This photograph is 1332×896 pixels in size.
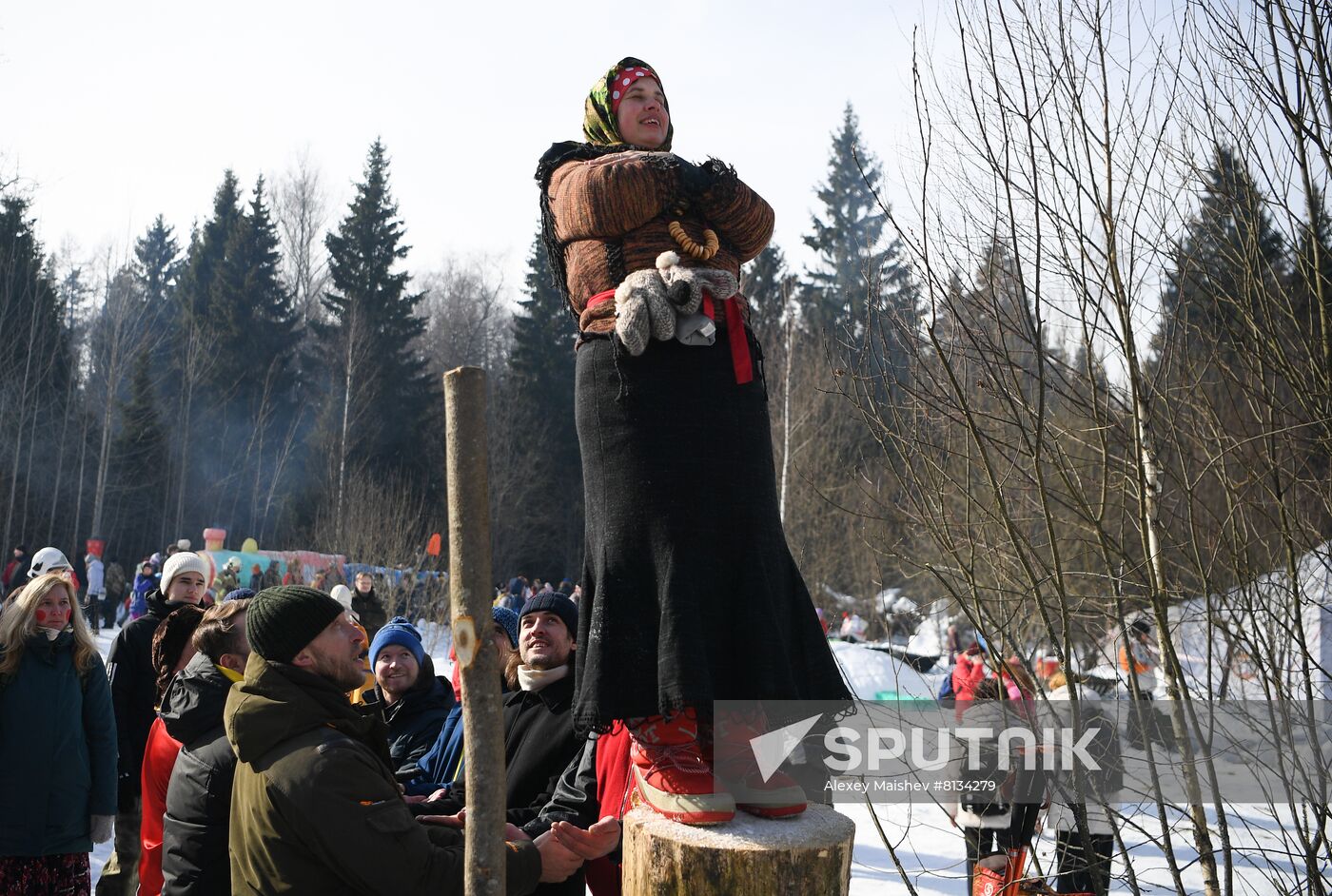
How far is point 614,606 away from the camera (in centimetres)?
244

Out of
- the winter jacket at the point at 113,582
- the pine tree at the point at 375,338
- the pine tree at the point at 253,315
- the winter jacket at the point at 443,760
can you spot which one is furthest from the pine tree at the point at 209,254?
the winter jacket at the point at 443,760

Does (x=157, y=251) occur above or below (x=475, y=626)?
above

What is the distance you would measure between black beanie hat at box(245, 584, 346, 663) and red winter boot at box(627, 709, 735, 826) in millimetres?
857

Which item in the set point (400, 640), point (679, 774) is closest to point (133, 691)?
point (400, 640)

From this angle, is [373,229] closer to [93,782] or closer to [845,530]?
[845,530]

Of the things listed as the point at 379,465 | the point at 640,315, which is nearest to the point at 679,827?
the point at 640,315

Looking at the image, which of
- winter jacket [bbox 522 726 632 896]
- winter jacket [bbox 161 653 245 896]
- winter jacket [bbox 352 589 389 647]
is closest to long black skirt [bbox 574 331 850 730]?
winter jacket [bbox 522 726 632 896]

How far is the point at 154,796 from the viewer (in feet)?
13.4

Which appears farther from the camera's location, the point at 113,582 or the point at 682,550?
the point at 113,582

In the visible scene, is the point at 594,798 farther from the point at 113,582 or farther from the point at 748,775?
the point at 113,582

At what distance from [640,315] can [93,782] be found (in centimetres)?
346

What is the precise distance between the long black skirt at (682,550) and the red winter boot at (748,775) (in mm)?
67

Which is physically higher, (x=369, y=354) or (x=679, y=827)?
(x=369, y=354)

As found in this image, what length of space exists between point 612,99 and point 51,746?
349 centimetres
